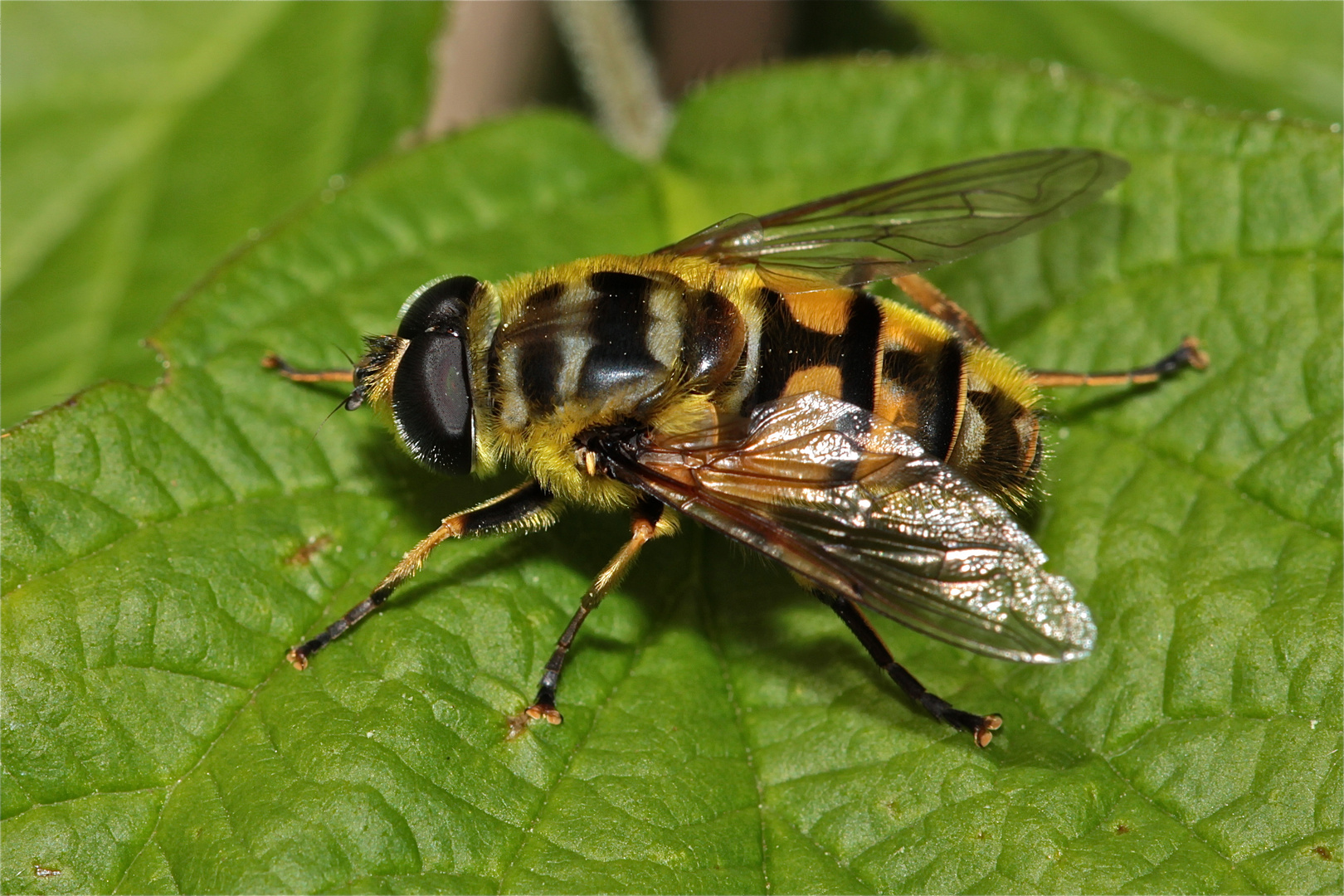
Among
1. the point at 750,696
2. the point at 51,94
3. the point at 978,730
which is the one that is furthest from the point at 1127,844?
the point at 51,94

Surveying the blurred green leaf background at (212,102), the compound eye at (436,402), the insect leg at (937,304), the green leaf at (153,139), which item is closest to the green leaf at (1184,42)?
the blurred green leaf background at (212,102)

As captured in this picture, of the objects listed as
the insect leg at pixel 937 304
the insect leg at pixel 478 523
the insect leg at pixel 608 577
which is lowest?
the insect leg at pixel 608 577

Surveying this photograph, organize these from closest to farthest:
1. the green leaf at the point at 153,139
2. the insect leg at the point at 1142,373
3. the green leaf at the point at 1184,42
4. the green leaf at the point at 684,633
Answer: the green leaf at the point at 684,633
the insect leg at the point at 1142,373
the green leaf at the point at 153,139
the green leaf at the point at 1184,42

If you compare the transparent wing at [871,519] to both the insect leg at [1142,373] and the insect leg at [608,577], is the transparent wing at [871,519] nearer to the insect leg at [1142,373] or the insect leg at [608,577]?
the insect leg at [608,577]

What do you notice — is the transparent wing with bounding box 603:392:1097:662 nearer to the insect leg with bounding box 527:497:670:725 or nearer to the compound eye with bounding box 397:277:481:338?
the insect leg with bounding box 527:497:670:725

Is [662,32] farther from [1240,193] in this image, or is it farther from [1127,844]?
[1127,844]

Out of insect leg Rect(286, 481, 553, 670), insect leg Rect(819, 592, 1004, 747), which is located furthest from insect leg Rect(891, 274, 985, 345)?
insect leg Rect(286, 481, 553, 670)
